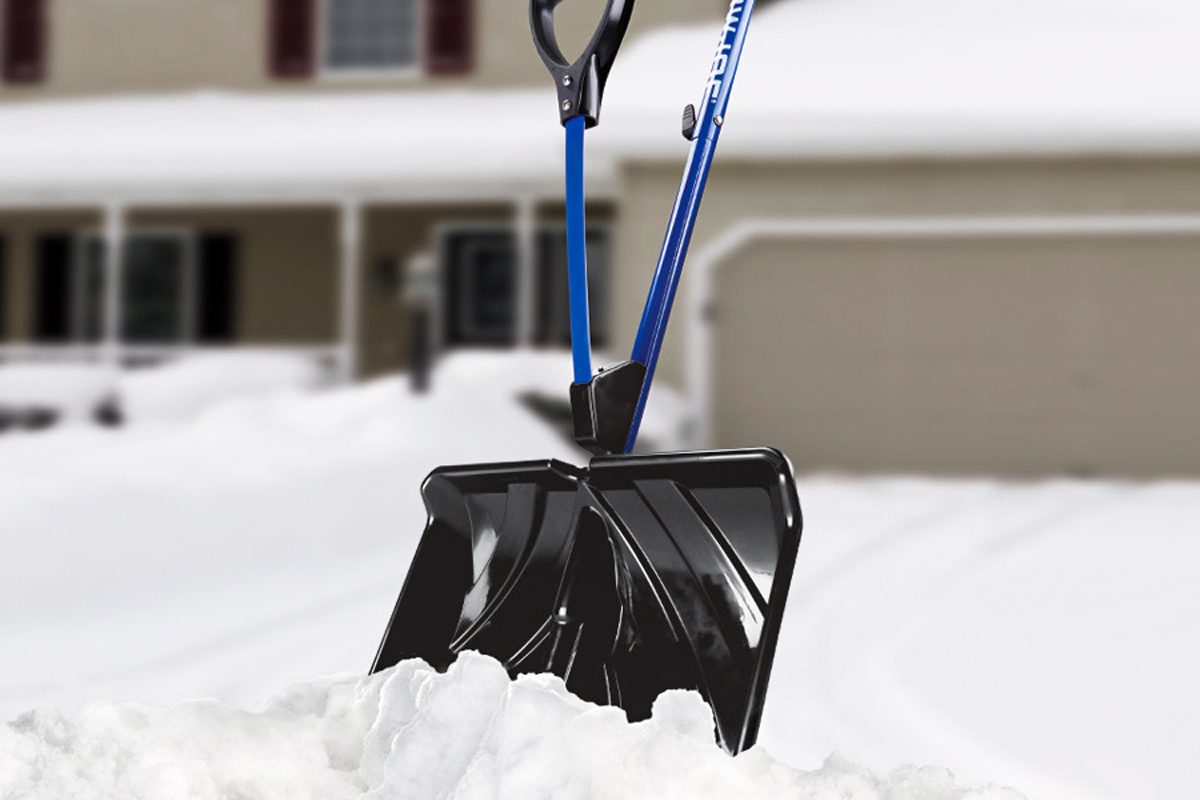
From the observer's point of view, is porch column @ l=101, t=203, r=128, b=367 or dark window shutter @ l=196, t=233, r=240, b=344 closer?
porch column @ l=101, t=203, r=128, b=367

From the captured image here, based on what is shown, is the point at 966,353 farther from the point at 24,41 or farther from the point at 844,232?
the point at 24,41

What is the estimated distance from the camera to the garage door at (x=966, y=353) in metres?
9.62

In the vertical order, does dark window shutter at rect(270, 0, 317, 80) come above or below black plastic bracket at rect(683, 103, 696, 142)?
above

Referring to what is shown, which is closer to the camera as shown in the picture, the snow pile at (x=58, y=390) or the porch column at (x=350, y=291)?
the snow pile at (x=58, y=390)

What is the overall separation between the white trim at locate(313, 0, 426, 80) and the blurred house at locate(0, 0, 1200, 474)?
0.03 m

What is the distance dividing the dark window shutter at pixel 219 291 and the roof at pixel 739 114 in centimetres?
134

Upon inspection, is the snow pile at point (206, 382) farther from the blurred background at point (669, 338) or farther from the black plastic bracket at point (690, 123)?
the black plastic bracket at point (690, 123)

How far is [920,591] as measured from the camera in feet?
18.1

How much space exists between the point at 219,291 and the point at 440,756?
12.0 m

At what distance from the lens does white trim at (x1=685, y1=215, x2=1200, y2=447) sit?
9.64 metres

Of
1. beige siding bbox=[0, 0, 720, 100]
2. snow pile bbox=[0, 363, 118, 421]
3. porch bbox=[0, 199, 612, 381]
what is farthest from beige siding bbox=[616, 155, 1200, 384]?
snow pile bbox=[0, 363, 118, 421]

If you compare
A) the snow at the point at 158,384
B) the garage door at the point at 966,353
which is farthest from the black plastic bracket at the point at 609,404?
the snow at the point at 158,384

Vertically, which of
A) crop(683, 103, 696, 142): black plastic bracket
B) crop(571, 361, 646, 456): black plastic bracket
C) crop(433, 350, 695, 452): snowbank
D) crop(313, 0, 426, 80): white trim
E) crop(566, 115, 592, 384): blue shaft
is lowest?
crop(433, 350, 695, 452): snowbank

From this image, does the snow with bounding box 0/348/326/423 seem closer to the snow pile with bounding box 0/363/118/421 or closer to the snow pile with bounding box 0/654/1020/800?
the snow pile with bounding box 0/363/118/421
